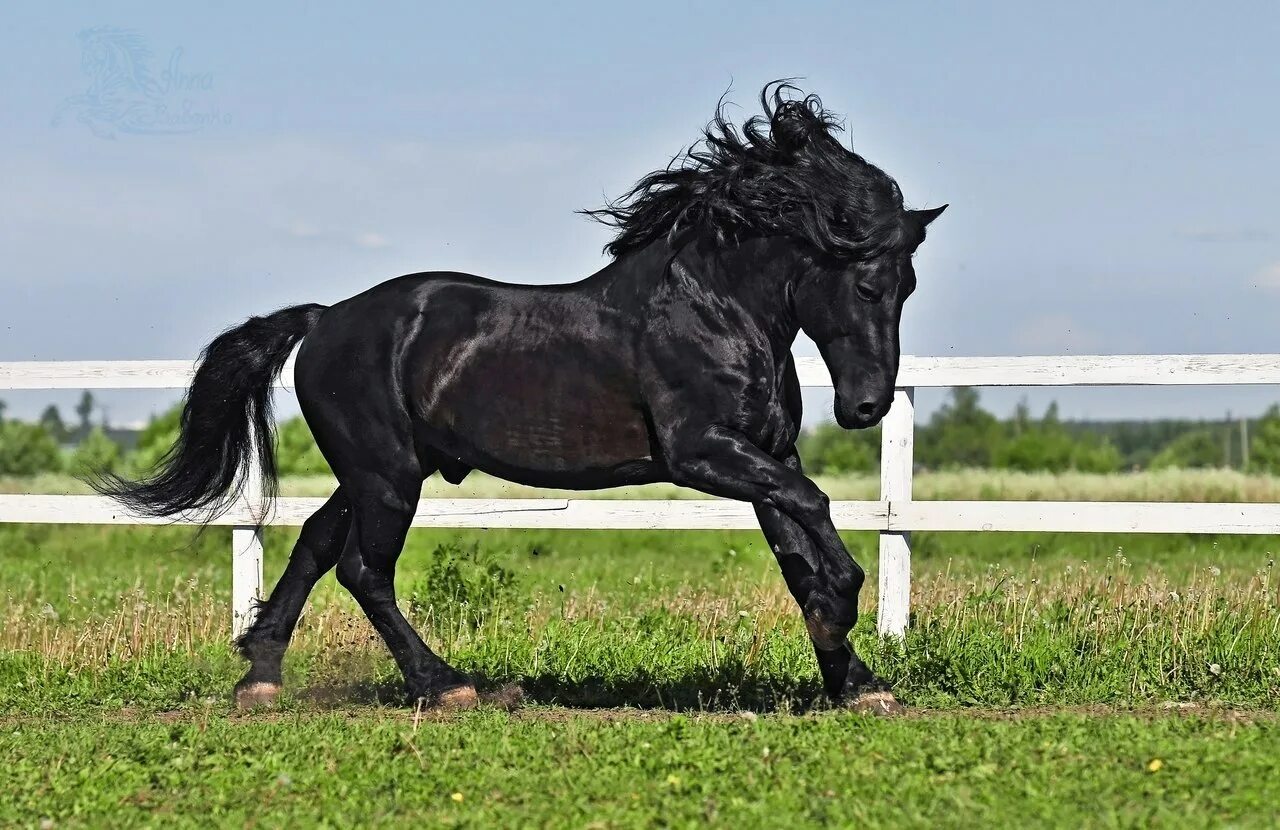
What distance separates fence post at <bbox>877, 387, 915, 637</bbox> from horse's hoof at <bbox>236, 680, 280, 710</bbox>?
Answer: 300 centimetres

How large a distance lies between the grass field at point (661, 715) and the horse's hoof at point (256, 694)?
0.34 ft

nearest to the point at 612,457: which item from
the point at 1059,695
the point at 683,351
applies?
the point at 683,351

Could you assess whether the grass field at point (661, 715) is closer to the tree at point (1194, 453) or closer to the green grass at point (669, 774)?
the green grass at point (669, 774)

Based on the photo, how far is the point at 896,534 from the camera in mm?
7562

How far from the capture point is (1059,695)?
6.71 meters

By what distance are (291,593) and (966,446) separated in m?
43.2

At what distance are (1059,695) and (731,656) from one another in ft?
5.33

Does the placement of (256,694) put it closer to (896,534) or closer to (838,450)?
(896,534)

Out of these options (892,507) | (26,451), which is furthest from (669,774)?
(26,451)

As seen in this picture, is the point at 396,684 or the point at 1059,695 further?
the point at 396,684

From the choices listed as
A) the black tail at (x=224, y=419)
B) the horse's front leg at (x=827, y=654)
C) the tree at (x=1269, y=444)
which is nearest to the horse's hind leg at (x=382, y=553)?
the black tail at (x=224, y=419)

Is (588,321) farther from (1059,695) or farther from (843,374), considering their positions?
(1059,695)

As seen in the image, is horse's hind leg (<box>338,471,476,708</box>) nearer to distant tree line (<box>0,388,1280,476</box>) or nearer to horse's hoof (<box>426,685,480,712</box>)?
horse's hoof (<box>426,685,480,712</box>)

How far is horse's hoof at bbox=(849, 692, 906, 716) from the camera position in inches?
239
